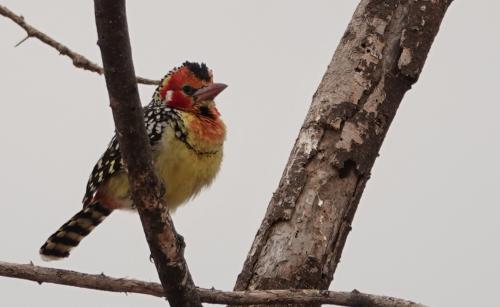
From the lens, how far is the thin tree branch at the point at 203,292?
8.79ft

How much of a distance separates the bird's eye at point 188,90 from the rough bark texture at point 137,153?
203cm

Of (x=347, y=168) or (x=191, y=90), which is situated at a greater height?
(x=191, y=90)

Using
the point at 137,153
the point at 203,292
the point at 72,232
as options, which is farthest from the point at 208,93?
the point at 137,153

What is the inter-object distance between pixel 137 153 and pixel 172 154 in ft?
5.64

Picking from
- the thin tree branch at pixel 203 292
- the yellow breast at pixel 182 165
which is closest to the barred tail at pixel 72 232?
the yellow breast at pixel 182 165

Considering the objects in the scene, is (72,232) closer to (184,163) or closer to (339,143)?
(184,163)

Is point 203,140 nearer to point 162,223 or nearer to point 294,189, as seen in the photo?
point 294,189

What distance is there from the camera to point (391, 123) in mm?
3455

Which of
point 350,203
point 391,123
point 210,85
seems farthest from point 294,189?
point 210,85

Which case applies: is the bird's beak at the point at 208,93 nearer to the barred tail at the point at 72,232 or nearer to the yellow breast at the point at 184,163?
the yellow breast at the point at 184,163

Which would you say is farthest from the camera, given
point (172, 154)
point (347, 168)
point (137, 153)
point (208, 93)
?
point (208, 93)

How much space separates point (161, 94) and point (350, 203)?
69.7 inches

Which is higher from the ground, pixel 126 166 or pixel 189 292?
pixel 126 166

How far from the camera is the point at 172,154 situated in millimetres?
4152
